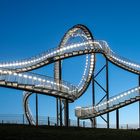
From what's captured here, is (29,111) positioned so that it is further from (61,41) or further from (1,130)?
(1,130)

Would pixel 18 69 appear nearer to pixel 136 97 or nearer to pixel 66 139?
pixel 136 97

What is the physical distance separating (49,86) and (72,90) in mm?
4069

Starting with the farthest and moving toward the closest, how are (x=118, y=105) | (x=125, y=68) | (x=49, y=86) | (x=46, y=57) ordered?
(x=125, y=68) < (x=46, y=57) < (x=118, y=105) < (x=49, y=86)

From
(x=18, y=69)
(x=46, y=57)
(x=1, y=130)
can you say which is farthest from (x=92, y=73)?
(x=1, y=130)

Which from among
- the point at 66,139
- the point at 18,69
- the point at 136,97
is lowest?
the point at 66,139

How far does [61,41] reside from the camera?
5072 centimetres

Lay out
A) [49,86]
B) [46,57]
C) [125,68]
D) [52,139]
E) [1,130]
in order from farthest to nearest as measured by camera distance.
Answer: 1. [125,68]
2. [46,57]
3. [49,86]
4. [1,130]
5. [52,139]

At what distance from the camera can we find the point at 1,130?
672 inches

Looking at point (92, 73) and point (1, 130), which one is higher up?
point (92, 73)

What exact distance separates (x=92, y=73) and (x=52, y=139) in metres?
33.2

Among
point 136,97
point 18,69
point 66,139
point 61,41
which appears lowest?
point 66,139

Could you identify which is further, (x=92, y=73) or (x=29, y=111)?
(x=29, y=111)

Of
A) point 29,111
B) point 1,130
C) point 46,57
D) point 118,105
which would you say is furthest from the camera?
point 29,111

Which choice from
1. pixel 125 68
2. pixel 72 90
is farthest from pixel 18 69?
pixel 125 68
